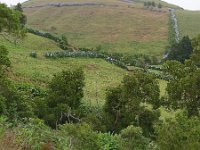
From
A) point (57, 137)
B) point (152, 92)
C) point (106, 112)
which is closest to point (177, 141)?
point (57, 137)

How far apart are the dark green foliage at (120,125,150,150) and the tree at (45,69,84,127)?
8.52 m

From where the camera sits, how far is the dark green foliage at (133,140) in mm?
14586

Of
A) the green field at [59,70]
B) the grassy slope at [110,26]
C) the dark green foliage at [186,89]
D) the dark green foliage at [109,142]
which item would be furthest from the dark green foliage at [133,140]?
the grassy slope at [110,26]

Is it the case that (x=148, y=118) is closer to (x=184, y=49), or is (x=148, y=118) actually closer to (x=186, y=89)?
(x=186, y=89)

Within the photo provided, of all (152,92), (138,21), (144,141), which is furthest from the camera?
(138,21)

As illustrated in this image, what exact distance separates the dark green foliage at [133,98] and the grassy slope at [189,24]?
78115 millimetres

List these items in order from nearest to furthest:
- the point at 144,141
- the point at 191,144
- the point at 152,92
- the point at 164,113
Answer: the point at 191,144 → the point at 144,141 → the point at 152,92 → the point at 164,113

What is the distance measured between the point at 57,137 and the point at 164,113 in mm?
19498

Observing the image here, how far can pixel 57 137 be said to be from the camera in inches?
525

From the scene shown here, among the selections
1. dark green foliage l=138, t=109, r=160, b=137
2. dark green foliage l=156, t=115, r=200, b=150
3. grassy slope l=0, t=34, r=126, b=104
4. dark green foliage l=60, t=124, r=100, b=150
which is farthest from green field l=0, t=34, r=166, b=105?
dark green foliage l=60, t=124, r=100, b=150

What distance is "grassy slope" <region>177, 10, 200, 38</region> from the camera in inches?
4045

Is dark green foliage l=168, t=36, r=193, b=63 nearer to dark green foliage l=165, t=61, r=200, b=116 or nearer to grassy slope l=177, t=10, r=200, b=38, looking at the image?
grassy slope l=177, t=10, r=200, b=38

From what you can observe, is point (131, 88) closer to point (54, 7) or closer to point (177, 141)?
point (177, 141)

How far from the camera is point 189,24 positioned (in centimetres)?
→ 11081
